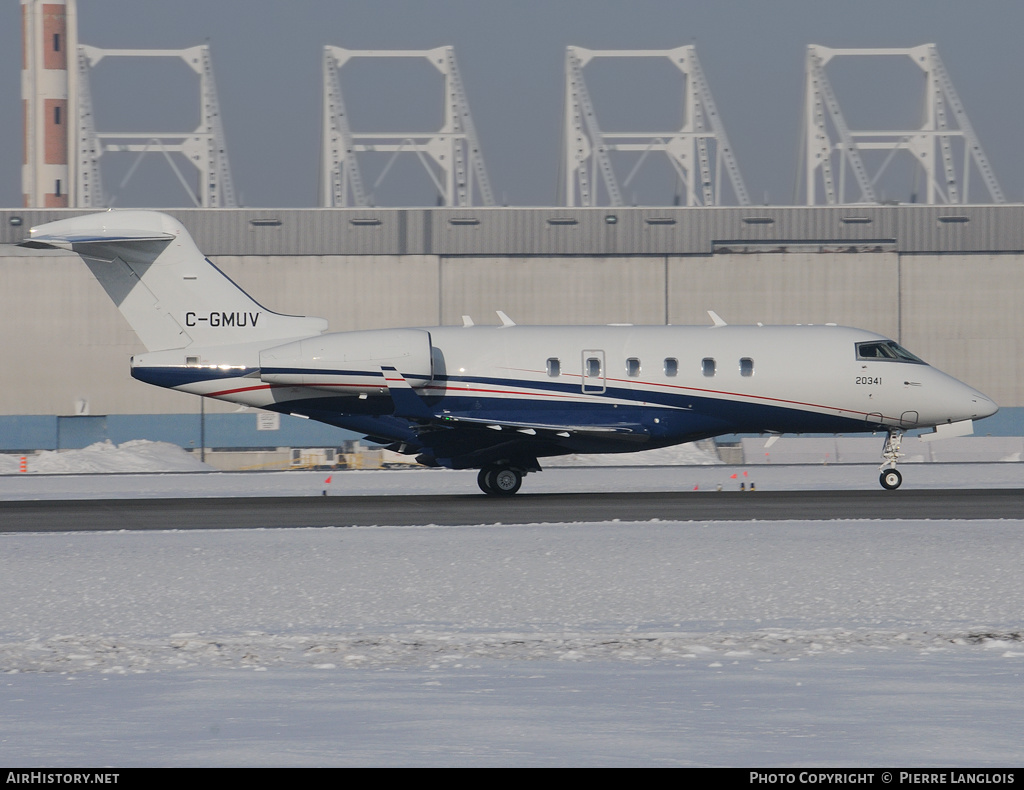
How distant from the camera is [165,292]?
23906 mm

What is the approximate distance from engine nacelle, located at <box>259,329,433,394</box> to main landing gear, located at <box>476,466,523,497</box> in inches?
85.6

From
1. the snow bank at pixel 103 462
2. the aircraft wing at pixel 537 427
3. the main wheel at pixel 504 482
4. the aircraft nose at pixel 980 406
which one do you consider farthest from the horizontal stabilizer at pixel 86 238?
the aircraft nose at pixel 980 406

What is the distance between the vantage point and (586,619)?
1082 centimetres

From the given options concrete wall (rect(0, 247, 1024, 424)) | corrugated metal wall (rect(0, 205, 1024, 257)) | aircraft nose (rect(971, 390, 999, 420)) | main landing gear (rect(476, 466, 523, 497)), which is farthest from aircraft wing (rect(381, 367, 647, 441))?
corrugated metal wall (rect(0, 205, 1024, 257))

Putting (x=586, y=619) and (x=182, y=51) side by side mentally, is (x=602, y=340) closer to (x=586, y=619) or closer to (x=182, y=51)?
(x=586, y=619)

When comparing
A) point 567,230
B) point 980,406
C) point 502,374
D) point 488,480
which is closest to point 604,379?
point 502,374

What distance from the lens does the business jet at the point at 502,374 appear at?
75.3 feet

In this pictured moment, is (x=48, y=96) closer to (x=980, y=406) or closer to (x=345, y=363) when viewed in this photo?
(x=345, y=363)

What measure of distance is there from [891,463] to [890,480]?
0.51m

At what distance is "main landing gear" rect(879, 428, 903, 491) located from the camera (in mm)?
23688

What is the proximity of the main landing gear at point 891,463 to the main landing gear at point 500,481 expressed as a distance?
698 centimetres

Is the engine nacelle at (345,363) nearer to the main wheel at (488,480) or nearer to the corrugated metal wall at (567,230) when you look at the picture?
the main wheel at (488,480)

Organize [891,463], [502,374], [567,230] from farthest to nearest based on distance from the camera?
[567,230] < [891,463] < [502,374]

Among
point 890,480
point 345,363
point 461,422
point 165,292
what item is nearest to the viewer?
point 461,422
